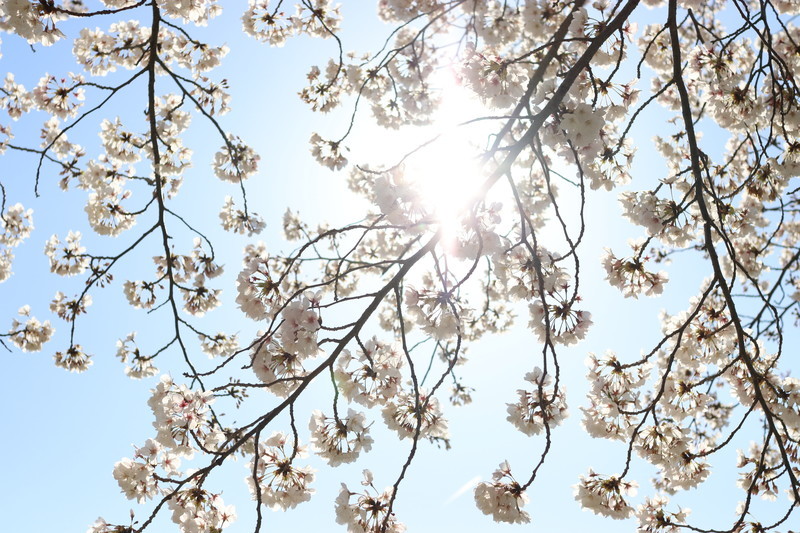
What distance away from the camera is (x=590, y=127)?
278 cm

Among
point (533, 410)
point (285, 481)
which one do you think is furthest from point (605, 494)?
point (285, 481)

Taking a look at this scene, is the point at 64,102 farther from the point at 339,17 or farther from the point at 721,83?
the point at 721,83

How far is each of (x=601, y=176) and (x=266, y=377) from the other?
2875 mm

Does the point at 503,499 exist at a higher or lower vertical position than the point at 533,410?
lower

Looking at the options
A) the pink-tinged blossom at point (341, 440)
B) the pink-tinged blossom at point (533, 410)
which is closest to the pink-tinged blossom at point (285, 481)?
the pink-tinged blossom at point (341, 440)

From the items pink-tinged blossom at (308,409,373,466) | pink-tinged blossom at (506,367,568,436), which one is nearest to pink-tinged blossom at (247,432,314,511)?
pink-tinged blossom at (308,409,373,466)

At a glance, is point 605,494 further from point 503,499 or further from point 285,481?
point 285,481

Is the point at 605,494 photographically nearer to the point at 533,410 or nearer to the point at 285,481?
the point at 533,410

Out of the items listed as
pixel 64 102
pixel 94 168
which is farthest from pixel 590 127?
pixel 64 102

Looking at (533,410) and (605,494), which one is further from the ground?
(533,410)

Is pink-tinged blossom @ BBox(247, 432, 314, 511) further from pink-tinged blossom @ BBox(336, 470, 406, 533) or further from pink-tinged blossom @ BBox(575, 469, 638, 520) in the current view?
pink-tinged blossom @ BBox(575, 469, 638, 520)

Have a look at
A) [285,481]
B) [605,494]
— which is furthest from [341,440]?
[605,494]

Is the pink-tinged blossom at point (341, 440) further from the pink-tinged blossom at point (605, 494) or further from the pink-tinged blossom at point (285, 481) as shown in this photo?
the pink-tinged blossom at point (605, 494)

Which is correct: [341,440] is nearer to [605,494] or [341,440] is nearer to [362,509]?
[362,509]
